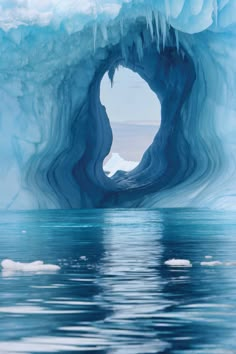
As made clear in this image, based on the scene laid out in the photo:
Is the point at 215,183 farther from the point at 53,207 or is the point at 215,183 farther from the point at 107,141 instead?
the point at 107,141

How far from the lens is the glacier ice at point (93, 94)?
25.7 meters

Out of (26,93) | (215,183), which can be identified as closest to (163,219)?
(215,183)

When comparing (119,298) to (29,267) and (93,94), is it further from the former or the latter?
(93,94)

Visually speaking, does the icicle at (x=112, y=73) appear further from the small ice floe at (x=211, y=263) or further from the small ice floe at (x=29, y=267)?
the small ice floe at (x=29, y=267)

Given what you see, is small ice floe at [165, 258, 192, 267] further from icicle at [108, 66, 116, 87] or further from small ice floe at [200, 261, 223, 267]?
icicle at [108, 66, 116, 87]

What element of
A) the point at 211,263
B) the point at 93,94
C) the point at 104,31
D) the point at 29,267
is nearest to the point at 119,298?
the point at 29,267

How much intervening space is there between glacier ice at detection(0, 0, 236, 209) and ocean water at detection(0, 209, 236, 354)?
12145 mm

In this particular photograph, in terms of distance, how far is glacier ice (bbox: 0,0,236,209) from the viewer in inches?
1011

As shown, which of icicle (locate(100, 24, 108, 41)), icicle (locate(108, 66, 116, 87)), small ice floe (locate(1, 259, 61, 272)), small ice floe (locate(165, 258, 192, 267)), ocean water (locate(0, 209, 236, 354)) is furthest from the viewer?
icicle (locate(108, 66, 116, 87))

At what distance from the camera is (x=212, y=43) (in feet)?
89.0

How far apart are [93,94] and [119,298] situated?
25875mm

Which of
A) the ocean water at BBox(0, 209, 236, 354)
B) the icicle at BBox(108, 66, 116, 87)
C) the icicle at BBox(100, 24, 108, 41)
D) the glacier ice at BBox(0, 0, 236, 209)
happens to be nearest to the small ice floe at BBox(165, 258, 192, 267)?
the ocean water at BBox(0, 209, 236, 354)

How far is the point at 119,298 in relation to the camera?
707 centimetres

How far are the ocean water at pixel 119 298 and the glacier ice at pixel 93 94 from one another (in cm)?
1214
